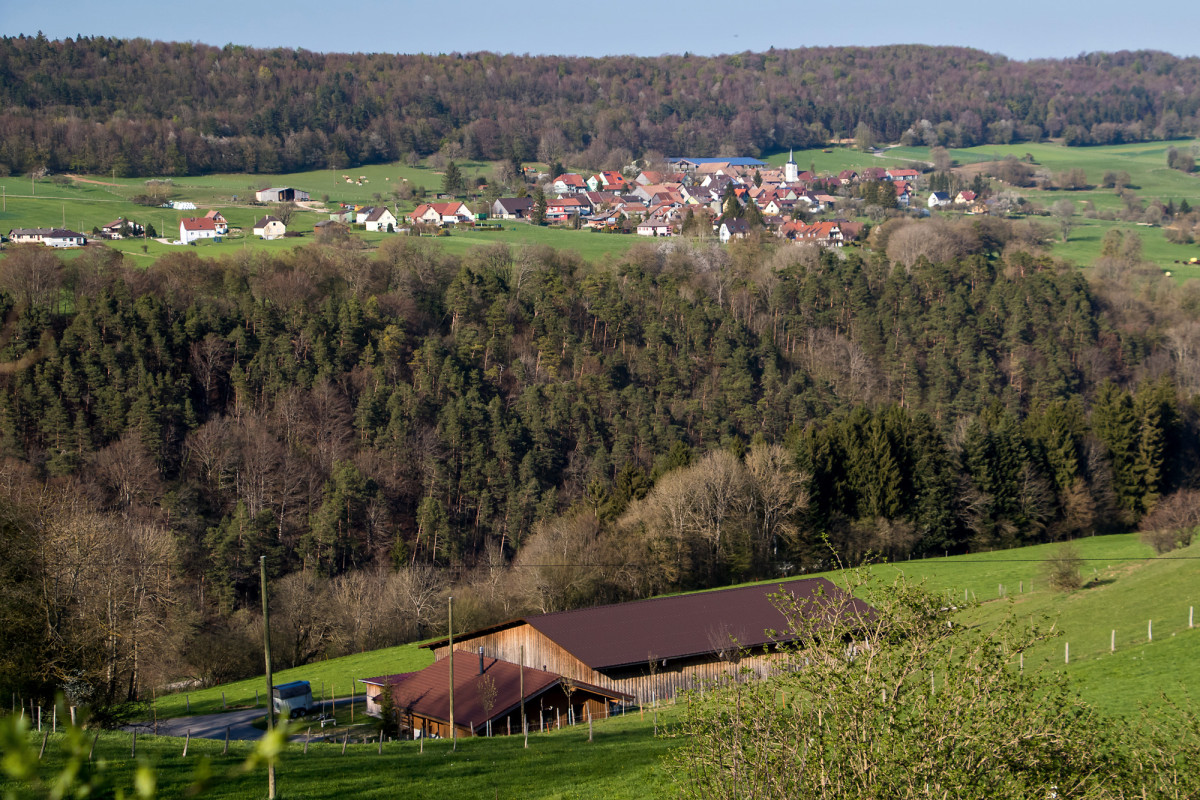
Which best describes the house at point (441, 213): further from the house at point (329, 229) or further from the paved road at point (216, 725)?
the paved road at point (216, 725)

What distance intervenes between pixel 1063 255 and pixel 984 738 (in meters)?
101

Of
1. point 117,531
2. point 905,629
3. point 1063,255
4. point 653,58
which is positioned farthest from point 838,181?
point 905,629

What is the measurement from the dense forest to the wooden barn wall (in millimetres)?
9385

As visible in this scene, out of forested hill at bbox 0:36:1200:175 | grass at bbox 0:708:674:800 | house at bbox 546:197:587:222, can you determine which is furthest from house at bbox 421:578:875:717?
forested hill at bbox 0:36:1200:175

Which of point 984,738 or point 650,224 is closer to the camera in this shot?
point 984,738

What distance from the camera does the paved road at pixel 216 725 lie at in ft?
88.0

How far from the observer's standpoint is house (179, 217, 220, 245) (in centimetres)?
8375

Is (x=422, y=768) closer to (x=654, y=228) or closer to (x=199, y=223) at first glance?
(x=199, y=223)

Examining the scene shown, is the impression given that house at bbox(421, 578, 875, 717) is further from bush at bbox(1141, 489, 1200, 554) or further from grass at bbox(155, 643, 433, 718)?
bush at bbox(1141, 489, 1200, 554)

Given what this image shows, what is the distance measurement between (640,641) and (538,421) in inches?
1431

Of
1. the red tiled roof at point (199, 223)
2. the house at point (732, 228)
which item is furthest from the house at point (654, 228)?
the red tiled roof at point (199, 223)

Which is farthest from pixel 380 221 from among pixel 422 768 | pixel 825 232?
pixel 422 768

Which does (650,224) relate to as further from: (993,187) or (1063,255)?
(993,187)

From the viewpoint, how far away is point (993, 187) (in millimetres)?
138375
